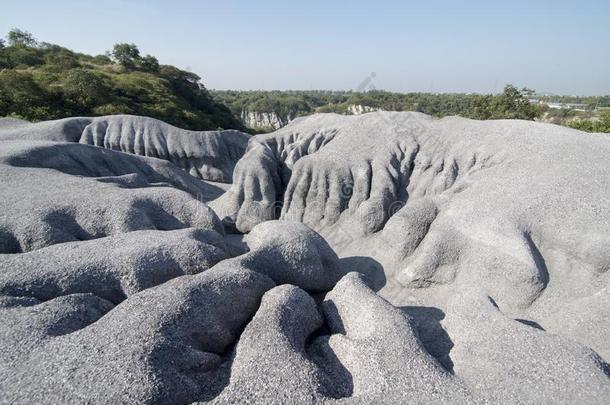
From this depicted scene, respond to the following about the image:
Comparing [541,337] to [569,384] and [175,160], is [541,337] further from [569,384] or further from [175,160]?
[175,160]

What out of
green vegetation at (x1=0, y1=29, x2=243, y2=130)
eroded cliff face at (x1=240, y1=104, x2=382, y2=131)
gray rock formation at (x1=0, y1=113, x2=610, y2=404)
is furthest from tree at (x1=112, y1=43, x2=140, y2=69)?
gray rock formation at (x1=0, y1=113, x2=610, y2=404)

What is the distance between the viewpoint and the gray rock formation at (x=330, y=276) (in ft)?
18.3

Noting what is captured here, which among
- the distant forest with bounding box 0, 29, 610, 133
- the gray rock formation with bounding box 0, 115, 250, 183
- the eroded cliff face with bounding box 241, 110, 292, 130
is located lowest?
the eroded cliff face with bounding box 241, 110, 292, 130

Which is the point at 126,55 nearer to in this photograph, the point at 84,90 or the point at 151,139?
the point at 84,90

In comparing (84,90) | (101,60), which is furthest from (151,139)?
(101,60)

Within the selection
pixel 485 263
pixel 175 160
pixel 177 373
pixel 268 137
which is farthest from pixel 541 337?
pixel 175 160

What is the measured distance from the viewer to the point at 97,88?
133 ft

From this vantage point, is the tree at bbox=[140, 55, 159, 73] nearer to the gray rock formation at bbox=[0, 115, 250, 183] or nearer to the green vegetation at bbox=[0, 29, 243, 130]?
the green vegetation at bbox=[0, 29, 243, 130]

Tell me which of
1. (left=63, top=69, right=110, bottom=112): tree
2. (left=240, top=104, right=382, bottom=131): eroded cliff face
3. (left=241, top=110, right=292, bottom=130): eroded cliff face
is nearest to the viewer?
(left=63, top=69, right=110, bottom=112): tree

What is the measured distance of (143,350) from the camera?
17.8 feet

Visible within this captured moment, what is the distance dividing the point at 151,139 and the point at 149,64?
165ft

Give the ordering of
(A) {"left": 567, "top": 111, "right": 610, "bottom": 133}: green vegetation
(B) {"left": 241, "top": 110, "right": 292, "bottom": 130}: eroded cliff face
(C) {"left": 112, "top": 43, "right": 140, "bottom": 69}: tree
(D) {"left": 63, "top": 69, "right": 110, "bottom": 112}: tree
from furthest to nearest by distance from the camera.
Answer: (B) {"left": 241, "top": 110, "right": 292, "bottom": 130}: eroded cliff face → (C) {"left": 112, "top": 43, "right": 140, "bottom": 69}: tree → (D) {"left": 63, "top": 69, "right": 110, "bottom": 112}: tree → (A) {"left": 567, "top": 111, "right": 610, "bottom": 133}: green vegetation

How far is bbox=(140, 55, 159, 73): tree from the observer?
65125mm

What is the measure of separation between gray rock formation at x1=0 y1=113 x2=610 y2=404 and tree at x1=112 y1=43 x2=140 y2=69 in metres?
57.1
